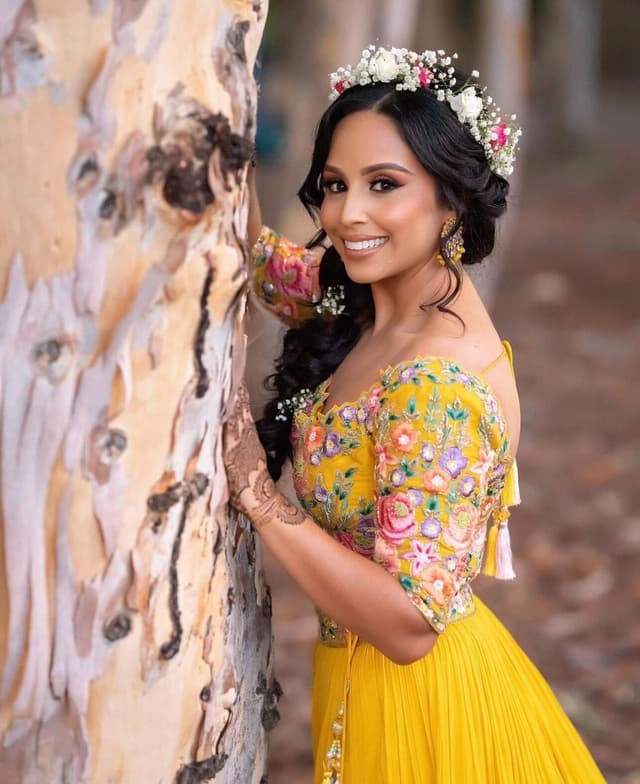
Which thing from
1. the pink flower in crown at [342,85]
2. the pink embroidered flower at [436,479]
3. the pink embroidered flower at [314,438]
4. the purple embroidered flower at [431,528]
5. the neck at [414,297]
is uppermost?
the pink flower in crown at [342,85]

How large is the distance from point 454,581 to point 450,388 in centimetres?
32

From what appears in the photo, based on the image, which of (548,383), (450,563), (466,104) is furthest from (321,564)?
(548,383)

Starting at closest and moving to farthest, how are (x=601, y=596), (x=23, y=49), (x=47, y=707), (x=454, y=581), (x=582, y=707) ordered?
1. (x=23, y=49)
2. (x=47, y=707)
3. (x=454, y=581)
4. (x=582, y=707)
5. (x=601, y=596)

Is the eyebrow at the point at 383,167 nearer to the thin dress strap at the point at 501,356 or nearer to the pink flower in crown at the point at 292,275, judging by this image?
the thin dress strap at the point at 501,356

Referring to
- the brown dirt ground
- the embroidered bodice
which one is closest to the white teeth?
the embroidered bodice

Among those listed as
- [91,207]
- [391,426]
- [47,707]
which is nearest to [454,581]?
[391,426]

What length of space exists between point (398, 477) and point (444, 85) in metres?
0.80

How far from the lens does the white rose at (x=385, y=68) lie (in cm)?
211

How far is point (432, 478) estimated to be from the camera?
1833mm

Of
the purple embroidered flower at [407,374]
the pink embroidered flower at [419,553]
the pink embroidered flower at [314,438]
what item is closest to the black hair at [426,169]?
the pink embroidered flower at [314,438]

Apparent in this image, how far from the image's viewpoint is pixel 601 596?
5.26 metres

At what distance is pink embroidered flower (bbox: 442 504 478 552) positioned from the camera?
6.07 feet

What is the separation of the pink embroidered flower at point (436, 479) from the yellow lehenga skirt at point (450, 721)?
1.51 ft

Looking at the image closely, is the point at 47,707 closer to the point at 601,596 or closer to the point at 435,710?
the point at 435,710
